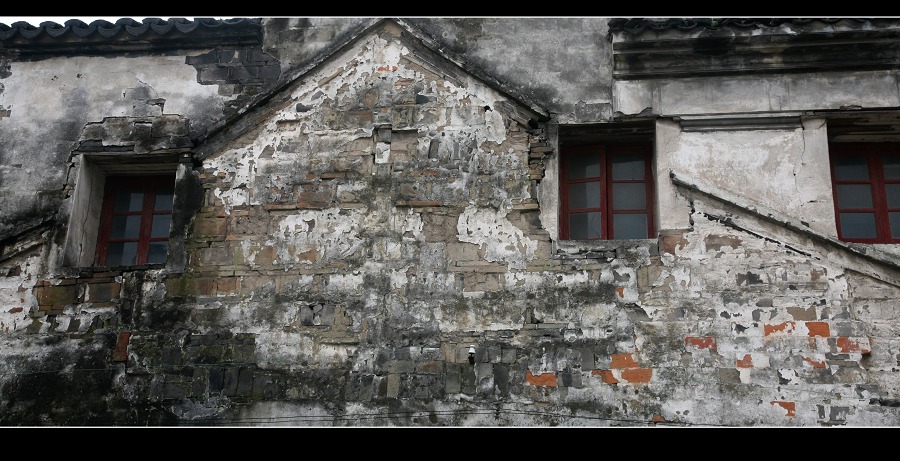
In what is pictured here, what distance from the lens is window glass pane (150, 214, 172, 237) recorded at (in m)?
8.63

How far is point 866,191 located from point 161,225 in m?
5.89

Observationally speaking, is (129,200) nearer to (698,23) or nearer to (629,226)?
(629,226)

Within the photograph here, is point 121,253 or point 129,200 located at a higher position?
point 129,200

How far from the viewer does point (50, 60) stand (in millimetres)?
9125

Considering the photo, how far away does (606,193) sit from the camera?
8.28 m

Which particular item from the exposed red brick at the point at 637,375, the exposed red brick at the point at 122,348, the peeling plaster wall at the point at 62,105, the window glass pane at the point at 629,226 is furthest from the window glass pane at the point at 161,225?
the exposed red brick at the point at 637,375

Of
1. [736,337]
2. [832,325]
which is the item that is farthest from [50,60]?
[832,325]

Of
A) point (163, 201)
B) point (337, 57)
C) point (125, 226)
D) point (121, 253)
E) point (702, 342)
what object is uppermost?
point (337, 57)

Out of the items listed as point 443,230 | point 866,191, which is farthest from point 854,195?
point 443,230

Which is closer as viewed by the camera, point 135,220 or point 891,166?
point 891,166

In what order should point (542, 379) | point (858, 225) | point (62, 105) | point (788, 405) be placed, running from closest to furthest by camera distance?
point (788, 405) → point (542, 379) → point (858, 225) → point (62, 105)

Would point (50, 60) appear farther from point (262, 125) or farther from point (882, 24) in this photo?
point (882, 24)

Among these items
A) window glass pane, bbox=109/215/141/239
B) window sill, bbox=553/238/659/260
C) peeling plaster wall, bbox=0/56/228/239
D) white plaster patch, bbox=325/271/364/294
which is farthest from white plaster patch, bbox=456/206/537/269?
window glass pane, bbox=109/215/141/239

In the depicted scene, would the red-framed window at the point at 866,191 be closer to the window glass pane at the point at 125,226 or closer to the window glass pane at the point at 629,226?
the window glass pane at the point at 629,226
